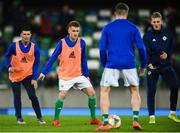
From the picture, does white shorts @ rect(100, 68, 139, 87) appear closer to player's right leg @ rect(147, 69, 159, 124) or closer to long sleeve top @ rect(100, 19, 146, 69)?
long sleeve top @ rect(100, 19, 146, 69)

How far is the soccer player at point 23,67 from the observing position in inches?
556

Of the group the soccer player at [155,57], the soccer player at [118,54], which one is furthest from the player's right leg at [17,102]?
the soccer player at [155,57]

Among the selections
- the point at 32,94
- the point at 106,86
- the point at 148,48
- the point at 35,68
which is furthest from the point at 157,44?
the point at 32,94

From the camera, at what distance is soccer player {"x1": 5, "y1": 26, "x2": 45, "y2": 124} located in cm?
1412

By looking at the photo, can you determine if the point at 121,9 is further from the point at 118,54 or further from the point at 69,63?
the point at 69,63

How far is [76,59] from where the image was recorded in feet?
44.8

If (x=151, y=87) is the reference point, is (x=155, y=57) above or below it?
above

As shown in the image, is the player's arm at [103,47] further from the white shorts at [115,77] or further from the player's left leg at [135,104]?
the player's left leg at [135,104]

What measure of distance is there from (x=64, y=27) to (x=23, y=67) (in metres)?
9.77

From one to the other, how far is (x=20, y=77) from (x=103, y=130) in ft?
8.87

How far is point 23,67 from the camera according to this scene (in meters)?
14.2

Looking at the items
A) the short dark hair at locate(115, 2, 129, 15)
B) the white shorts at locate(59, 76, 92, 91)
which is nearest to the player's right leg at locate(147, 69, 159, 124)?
the white shorts at locate(59, 76, 92, 91)

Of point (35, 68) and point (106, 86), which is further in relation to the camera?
point (35, 68)

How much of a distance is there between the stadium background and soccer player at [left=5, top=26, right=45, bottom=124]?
588 cm
